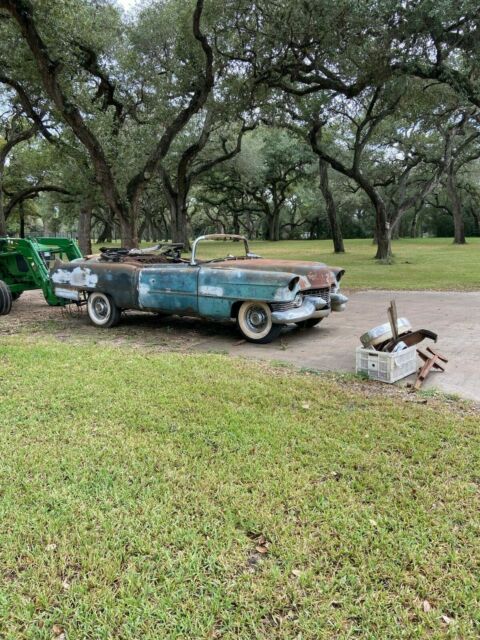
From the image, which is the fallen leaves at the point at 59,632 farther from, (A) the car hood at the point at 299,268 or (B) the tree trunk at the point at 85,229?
(B) the tree trunk at the point at 85,229

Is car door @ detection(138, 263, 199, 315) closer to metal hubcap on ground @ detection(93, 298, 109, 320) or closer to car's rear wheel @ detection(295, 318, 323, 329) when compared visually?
metal hubcap on ground @ detection(93, 298, 109, 320)

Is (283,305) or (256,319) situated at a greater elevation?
(283,305)

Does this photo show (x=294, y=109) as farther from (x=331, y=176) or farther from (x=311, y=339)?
(x=331, y=176)

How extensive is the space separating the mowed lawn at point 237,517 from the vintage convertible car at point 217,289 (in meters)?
1.94

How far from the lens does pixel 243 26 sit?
1198 cm

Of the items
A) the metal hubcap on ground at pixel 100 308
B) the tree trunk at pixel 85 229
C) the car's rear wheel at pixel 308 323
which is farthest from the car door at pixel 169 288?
the tree trunk at pixel 85 229

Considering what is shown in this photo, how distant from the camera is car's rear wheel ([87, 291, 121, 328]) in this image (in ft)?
24.6

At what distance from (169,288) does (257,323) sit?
135 centimetres

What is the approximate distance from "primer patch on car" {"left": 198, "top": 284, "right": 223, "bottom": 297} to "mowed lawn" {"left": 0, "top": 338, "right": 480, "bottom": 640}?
7.23 feet

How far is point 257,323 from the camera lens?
632 centimetres

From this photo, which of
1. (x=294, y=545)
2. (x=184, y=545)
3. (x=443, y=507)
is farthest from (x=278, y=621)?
(x=443, y=507)

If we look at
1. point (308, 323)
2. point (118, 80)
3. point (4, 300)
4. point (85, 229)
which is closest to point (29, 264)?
point (4, 300)

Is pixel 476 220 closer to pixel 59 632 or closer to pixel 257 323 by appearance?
pixel 257 323

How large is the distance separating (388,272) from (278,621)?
578 inches
